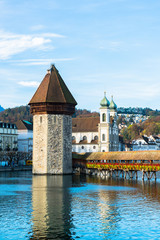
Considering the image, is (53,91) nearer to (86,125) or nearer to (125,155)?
(125,155)

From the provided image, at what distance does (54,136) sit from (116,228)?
36110 millimetres

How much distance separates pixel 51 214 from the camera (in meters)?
24.2

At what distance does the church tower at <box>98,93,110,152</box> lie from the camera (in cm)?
9700

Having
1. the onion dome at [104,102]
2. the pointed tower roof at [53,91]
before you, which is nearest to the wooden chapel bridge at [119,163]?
the pointed tower roof at [53,91]

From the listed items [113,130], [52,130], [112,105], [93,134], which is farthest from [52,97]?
[112,105]

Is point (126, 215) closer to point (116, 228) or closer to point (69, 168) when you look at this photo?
point (116, 228)

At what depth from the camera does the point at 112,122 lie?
102125 mm

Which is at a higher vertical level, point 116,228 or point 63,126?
point 63,126

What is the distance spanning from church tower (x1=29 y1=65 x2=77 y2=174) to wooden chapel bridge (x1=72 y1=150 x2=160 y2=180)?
4353mm

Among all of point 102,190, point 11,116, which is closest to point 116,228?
point 102,190

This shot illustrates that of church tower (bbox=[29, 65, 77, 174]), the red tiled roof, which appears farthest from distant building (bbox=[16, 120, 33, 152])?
church tower (bbox=[29, 65, 77, 174])

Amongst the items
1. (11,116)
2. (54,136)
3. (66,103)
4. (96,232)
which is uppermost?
(11,116)

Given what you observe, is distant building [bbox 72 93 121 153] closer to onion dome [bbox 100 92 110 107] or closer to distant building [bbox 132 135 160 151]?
onion dome [bbox 100 92 110 107]

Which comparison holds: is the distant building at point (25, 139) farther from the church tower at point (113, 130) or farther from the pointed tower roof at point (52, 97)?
the pointed tower roof at point (52, 97)
